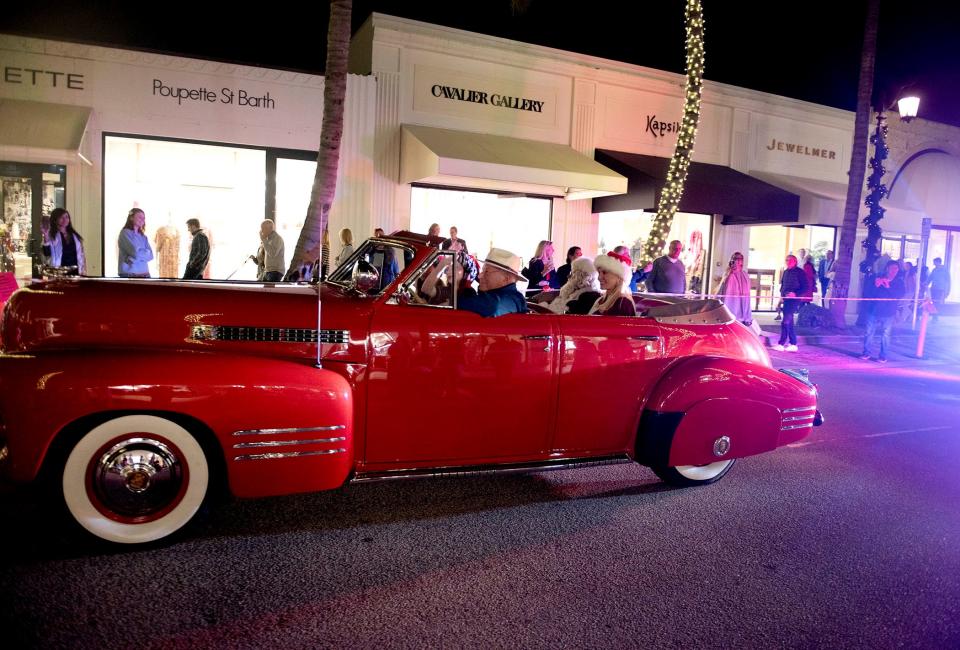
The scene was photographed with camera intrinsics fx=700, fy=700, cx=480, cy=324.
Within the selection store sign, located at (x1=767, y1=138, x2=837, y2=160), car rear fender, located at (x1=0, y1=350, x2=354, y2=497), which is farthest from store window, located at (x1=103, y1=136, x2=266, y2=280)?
store sign, located at (x1=767, y1=138, x2=837, y2=160)

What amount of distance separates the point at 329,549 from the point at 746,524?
251cm

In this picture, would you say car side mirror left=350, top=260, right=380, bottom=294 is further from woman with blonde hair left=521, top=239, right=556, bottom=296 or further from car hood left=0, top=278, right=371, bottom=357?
woman with blonde hair left=521, top=239, right=556, bottom=296

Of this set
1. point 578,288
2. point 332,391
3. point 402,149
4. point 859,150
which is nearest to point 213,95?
point 402,149

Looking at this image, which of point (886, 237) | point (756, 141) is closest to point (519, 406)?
point (756, 141)

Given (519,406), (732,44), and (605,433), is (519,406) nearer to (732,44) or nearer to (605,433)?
(605,433)

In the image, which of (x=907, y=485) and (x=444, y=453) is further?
(x=907, y=485)

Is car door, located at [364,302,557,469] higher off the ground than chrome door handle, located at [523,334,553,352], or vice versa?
chrome door handle, located at [523,334,553,352]

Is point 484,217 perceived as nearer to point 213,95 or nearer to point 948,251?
point 213,95

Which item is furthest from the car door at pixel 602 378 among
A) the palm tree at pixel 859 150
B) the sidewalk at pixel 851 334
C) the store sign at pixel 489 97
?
the palm tree at pixel 859 150

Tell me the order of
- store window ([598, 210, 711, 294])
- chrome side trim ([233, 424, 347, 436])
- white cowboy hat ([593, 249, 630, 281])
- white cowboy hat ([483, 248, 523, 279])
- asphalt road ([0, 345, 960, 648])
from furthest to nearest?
1. store window ([598, 210, 711, 294])
2. white cowboy hat ([593, 249, 630, 281])
3. white cowboy hat ([483, 248, 523, 279])
4. chrome side trim ([233, 424, 347, 436])
5. asphalt road ([0, 345, 960, 648])

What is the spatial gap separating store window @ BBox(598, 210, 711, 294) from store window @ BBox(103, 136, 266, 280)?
7.98 meters

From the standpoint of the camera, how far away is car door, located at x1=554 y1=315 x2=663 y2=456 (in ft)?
14.2

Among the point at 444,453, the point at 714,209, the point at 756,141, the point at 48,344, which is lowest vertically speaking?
the point at 444,453

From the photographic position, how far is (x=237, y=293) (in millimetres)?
3887
